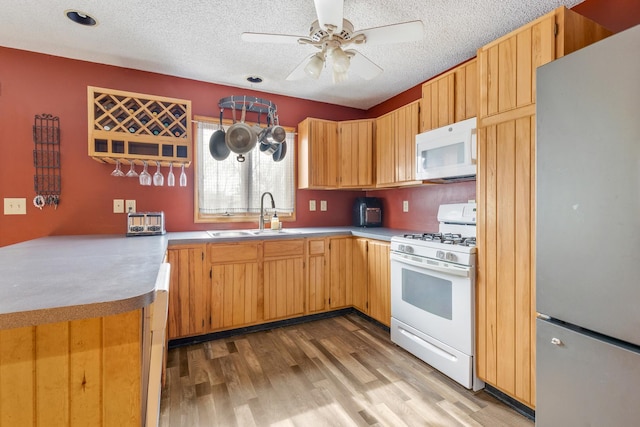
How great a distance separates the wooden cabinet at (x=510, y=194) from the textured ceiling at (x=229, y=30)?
1.33ft

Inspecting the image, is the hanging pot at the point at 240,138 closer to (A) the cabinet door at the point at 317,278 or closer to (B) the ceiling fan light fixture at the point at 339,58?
(B) the ceiling fan light fixture at the point at 339,58

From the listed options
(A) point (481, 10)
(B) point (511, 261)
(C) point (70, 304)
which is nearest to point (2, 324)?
(C) point (70, 304)

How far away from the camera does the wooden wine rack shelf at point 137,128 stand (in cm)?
233

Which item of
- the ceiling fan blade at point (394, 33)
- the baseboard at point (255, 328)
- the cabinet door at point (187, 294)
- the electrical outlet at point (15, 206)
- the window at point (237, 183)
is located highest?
the ceiling fan blade at point (394, 33)

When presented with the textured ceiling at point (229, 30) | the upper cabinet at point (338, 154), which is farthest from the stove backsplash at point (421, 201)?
the textured ceiling at point (229, 30)

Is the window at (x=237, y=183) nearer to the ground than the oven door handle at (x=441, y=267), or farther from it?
farther from it

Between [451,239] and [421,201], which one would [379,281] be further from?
[421,201]

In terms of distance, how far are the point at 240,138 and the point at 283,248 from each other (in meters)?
1.05

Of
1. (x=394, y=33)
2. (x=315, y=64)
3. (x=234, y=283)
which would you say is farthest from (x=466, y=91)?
(x=234, y=283)

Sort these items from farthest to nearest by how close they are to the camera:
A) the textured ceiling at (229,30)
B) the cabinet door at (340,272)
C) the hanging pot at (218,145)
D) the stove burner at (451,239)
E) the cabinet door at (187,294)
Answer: the cabinet door at (340,272), the hanging pot at (218,145), the cabinet door at (187,294), the stove burner at (451,239), the textured ceiling at (229,30)

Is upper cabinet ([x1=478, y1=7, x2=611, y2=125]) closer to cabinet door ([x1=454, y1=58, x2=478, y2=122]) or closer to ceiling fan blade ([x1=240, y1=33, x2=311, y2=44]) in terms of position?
cabinet door ([x1=454, y1=58, x2=478, y2=122])

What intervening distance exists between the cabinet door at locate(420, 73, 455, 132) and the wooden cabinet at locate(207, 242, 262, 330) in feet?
5.99

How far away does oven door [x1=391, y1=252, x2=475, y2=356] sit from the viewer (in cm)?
193

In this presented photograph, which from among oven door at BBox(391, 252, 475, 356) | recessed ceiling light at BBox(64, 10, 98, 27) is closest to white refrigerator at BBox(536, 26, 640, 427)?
oven door at BBox(391, 252, 475, 356)
